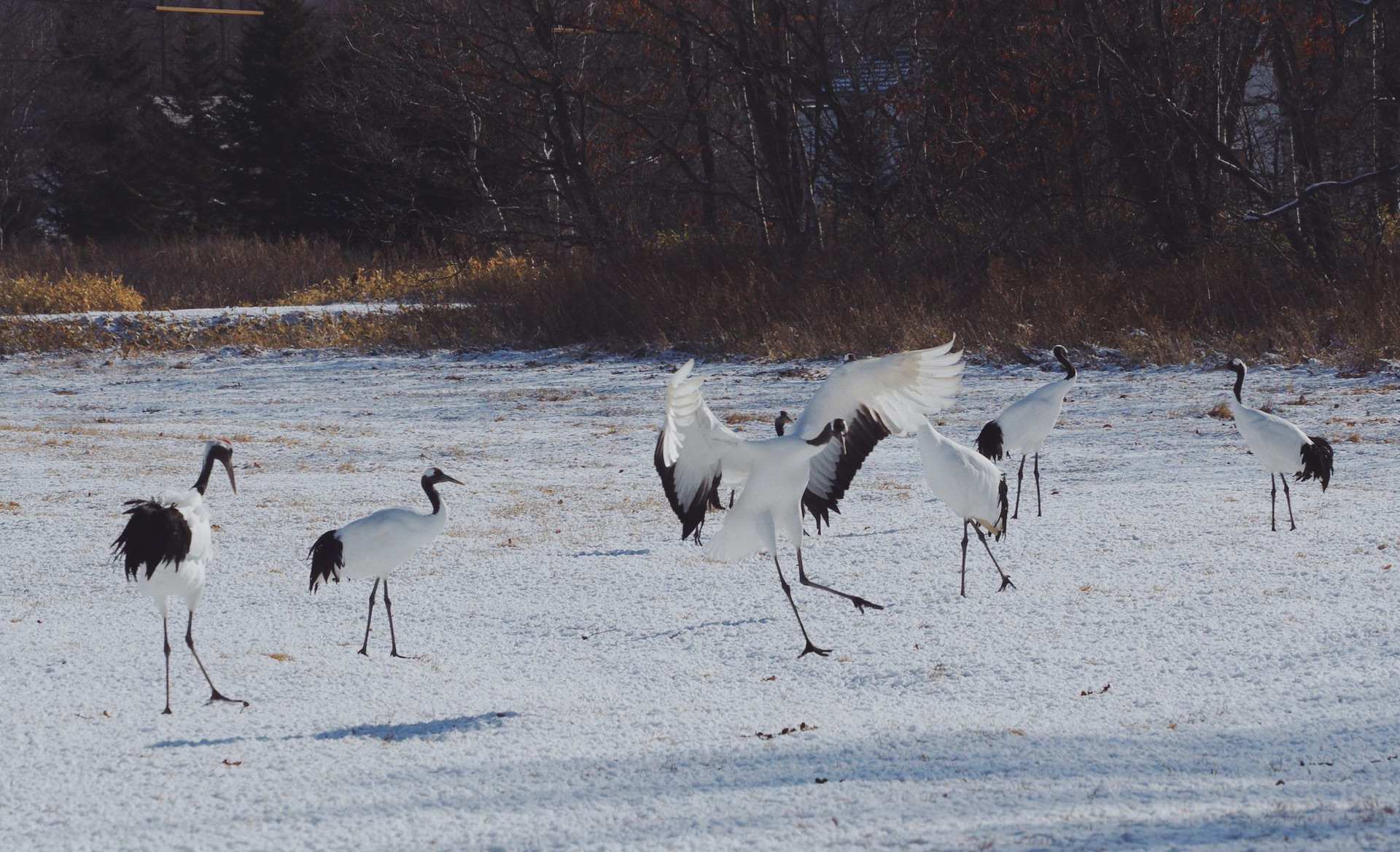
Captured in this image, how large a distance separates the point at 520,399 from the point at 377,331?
643cm

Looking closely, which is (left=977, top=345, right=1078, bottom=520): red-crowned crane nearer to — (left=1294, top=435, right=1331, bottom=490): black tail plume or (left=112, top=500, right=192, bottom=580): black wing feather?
(left=1294, top=435, right=1331, bottom=490): black tail plume

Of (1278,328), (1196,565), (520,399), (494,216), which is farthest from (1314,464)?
(494,216)

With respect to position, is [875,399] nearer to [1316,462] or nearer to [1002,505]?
[1002,505]

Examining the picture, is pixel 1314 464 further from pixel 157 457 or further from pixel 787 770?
pixel 157 457

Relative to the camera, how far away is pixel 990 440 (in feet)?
Result: 24.7

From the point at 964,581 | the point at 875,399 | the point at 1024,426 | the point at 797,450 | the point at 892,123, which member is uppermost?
the point at 892,123

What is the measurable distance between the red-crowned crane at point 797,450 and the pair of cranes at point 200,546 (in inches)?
39.8

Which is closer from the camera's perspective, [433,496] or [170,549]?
[170,549]

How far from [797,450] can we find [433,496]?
1.49 meters

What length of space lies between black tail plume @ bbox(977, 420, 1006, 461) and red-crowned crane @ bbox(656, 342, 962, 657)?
1567mm

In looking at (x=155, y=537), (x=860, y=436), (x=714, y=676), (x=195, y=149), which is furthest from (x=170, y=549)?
(x=195, y=149)

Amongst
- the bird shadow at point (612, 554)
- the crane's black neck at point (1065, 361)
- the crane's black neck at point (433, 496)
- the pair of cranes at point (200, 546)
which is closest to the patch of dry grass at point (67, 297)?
the bird shadow at point (612, 554)

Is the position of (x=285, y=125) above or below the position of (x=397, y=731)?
above

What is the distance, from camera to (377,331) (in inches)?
819
